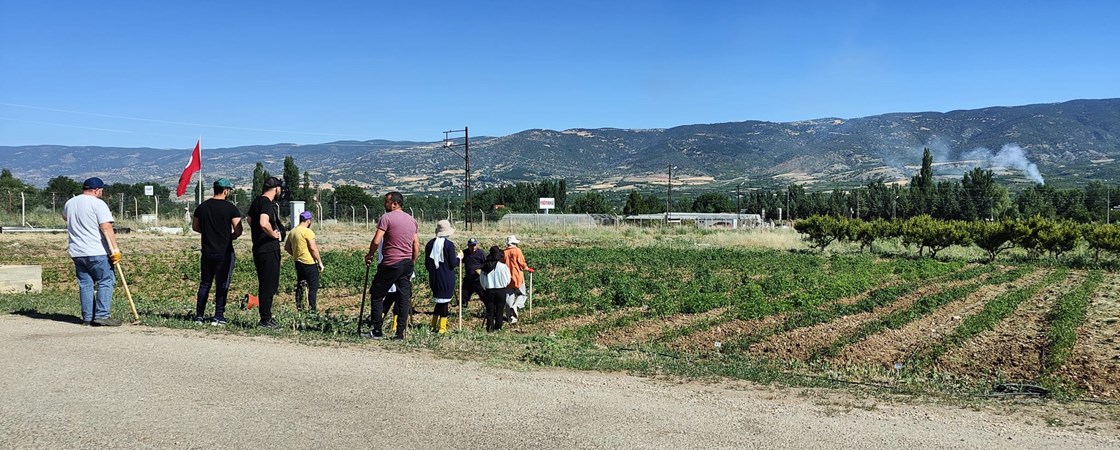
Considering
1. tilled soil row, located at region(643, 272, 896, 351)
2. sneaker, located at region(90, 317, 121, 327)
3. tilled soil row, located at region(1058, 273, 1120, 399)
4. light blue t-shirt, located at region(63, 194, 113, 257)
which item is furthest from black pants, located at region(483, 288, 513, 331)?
tilled soil row, located at region(1058, 273, 1120, 399)

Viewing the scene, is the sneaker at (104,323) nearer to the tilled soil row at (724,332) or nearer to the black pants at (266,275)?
the black pants at (266,275)

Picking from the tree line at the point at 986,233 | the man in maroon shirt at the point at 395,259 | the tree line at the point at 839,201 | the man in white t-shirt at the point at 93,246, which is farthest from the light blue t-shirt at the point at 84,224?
the tree line at the point at 839,201

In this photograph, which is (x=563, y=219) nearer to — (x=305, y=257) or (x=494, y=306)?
(x=305, y=257)

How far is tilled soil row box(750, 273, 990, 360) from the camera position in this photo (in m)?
10.9

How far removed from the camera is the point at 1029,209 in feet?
299

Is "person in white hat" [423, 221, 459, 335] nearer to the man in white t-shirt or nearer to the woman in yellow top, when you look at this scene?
the woman in yellow top

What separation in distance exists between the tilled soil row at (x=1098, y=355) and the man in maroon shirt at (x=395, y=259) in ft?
23.6

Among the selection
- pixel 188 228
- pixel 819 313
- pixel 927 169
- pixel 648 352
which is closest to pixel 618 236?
pixel 188 228

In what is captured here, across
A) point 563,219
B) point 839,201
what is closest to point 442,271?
point 563,219

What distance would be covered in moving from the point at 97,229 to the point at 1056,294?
19.9 m

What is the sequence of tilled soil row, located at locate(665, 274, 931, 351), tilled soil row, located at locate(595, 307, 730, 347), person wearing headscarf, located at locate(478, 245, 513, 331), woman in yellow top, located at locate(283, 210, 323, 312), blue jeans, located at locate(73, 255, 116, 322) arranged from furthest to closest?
1. woman in yellow top, located at locate(283, 210, 323, 312)
2. person wearing headscarf, located at locate(478, 245, 513, 331)
3. tilled soil row, located at locate(595, 307, 730, 347)
4. tilled soil row, located at locate(665, 274, 931, 351)
5. blue jeans, located at locate(73, 255, 116, 322)

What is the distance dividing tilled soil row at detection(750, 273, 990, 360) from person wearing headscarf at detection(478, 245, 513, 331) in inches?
144

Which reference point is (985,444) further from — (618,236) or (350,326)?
(618,236)

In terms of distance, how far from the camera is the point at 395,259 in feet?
30.7
